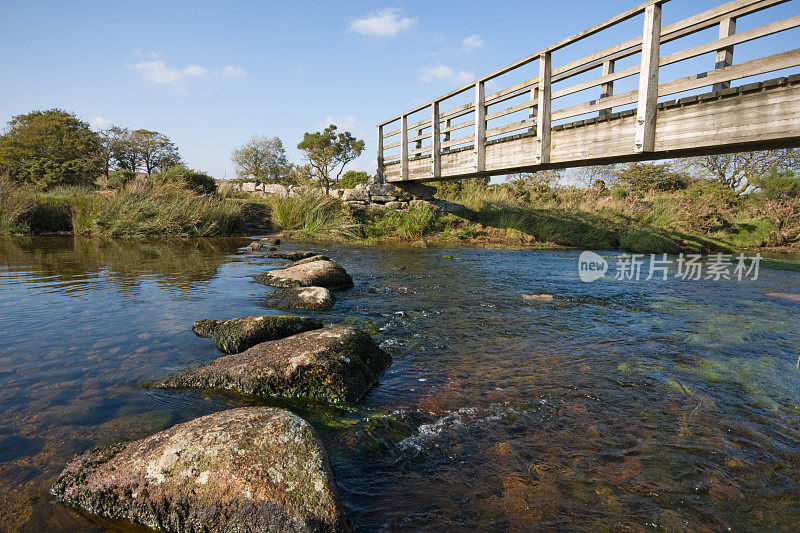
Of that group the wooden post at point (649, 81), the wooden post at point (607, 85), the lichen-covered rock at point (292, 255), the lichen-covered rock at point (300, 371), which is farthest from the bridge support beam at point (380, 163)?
the lichen-covered rock at point (300, 371)

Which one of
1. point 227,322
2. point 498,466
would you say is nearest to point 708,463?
point 498,466

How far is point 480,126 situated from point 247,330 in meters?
8.69

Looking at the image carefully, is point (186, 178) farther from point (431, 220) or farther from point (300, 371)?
point (300, 371)

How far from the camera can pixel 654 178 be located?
27.2 meters

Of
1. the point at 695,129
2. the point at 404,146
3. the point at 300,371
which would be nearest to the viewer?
the point at 300,371

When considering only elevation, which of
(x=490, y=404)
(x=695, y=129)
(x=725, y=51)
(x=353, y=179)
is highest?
(x=353, y=179)

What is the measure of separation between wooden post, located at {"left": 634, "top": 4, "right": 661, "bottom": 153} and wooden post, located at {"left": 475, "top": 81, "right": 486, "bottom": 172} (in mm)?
4384

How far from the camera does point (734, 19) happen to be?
5.38 meters

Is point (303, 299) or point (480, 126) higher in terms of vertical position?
point (480, 126)

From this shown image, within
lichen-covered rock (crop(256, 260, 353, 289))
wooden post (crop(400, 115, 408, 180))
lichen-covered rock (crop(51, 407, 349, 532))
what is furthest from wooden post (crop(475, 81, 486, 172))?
lichen-covered rock (crop(51, 407, 349, 532))

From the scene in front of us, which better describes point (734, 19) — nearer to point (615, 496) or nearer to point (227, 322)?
point (615, 496)

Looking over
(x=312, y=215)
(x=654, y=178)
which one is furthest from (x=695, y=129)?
(x=654, y=178)

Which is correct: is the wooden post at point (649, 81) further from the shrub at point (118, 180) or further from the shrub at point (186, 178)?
the shrub at point (118, 180)

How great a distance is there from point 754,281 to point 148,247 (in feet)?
46.1
